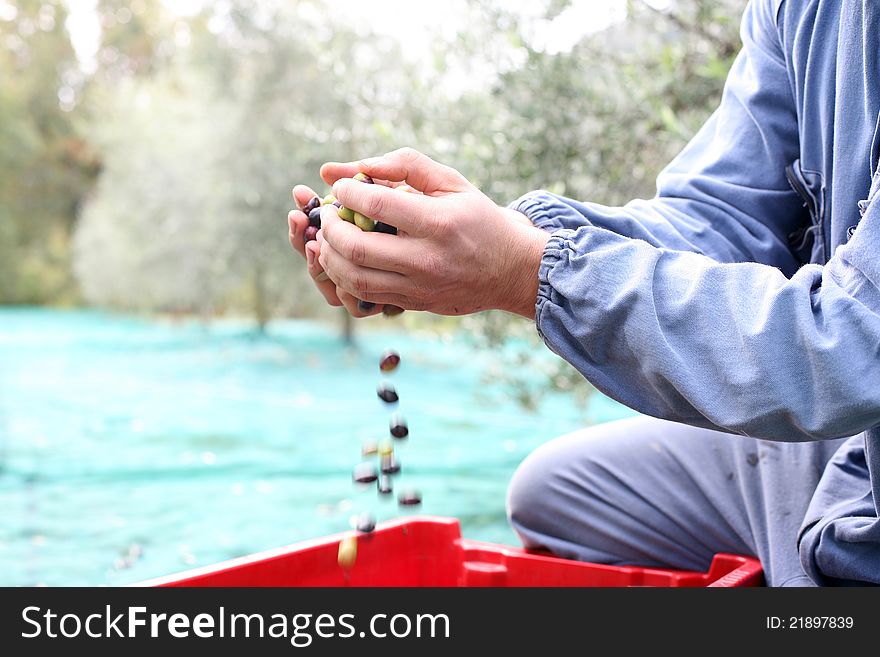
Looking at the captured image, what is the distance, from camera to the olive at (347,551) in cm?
123

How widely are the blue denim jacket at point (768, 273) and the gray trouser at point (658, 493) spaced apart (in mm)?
141

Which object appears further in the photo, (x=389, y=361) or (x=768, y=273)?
(x=389, y=361)

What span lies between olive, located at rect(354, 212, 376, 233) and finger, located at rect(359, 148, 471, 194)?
65 mm

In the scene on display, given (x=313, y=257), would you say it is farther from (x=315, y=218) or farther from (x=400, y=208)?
(x=400, y=208)

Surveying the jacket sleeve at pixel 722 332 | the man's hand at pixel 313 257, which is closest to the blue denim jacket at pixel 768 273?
the jacket sleeve at pixel 722 332

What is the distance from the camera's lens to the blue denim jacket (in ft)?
2.49

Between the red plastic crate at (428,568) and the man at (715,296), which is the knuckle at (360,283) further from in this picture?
the red plastic crate at (428,568)

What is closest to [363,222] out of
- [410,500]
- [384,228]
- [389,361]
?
[384,228]

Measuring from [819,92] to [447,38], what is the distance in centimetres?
162

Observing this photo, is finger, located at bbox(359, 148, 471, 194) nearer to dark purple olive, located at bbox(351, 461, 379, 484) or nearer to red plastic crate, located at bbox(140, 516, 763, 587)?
dark purple olive, located at bbox(351, 461, 379, 484)

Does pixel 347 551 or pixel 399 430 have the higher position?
pixel 399 430

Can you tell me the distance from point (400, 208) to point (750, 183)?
56cm

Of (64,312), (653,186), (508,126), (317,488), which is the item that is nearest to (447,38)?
(508,126)

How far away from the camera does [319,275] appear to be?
3.43 feet
